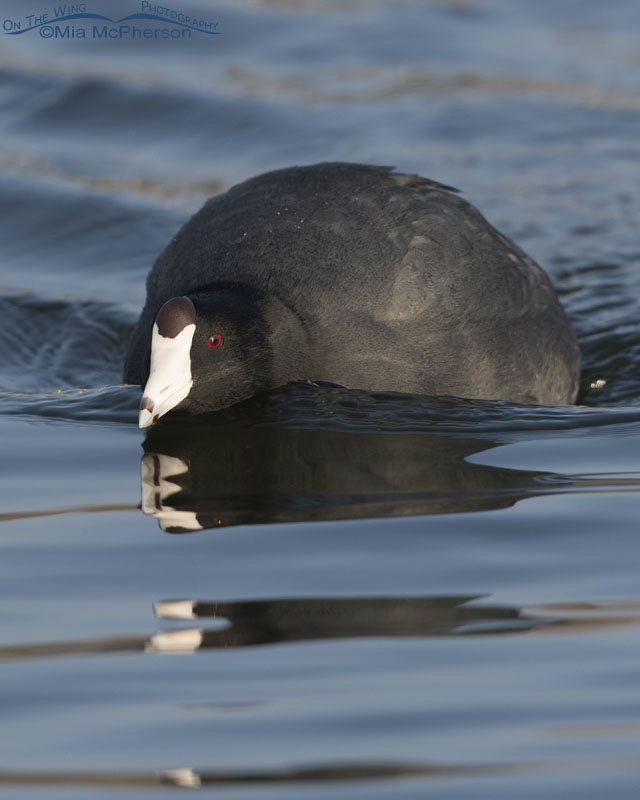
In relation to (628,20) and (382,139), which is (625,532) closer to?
(382,139)

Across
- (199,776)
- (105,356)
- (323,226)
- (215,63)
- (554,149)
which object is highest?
(215,63)

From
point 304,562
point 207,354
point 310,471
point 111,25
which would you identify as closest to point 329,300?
point 207,354

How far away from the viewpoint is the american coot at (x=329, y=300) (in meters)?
4.18

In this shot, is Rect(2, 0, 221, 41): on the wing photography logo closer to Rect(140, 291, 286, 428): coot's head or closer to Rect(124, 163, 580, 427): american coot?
Rect(124, 163, 580, 427): american coot

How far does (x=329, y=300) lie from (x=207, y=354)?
454 mm

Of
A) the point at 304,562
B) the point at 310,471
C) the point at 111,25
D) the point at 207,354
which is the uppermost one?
the point at 111,25

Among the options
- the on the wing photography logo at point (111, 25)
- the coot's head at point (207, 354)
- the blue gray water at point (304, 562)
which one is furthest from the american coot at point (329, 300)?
the on the wing photography logo at point (111, 25)

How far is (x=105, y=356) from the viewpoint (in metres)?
6.19

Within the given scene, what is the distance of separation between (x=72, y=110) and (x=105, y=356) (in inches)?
160

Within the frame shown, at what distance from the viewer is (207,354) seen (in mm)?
4145

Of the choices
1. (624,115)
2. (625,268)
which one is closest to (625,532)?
(625,268)

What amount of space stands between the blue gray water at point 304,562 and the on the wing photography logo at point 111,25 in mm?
2954

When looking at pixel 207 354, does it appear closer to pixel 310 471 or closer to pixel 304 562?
pixel 310 471

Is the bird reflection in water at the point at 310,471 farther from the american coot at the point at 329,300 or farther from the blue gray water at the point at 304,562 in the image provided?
the american coot at the point at 329,300
